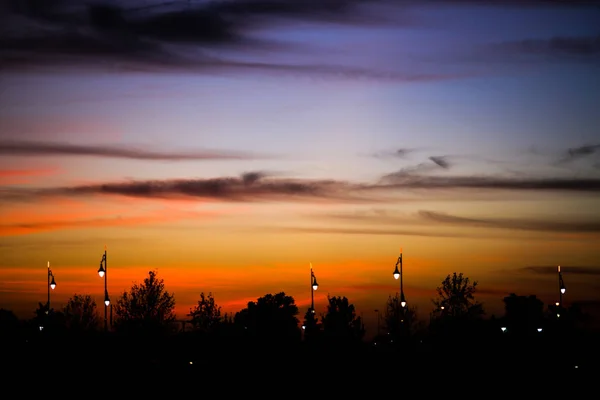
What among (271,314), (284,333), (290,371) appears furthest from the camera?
(271,314)

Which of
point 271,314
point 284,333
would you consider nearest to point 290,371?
point 284,333

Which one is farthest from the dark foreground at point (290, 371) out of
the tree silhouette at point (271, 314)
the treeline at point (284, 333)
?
the tree silhouette at point (271, 314)

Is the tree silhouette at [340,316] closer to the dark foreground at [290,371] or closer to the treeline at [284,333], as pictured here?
the treeline at [284,333]

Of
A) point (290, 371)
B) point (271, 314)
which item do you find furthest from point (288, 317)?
point (290, 371)

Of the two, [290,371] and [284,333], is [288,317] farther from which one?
[290,371]

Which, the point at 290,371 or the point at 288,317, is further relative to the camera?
the point at 288,317

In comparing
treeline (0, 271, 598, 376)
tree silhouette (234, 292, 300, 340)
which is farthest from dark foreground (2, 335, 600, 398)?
tree silhouette (234, 292, 300, 340)

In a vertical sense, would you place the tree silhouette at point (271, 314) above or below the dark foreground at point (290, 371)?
above

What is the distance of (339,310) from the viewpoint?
629 feet

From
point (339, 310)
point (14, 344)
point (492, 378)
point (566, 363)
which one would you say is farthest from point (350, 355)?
point (339, 310)

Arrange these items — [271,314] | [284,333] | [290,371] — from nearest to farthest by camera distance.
Result: [290,371], [284,333], [271,314]

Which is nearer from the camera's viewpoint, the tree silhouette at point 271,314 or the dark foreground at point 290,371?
the dark foreground at point 290,371

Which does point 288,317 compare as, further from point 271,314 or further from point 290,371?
point 290,371

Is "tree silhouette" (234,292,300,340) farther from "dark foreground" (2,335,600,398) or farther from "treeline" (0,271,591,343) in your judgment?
"dark foreground" (2,335,600,398)
